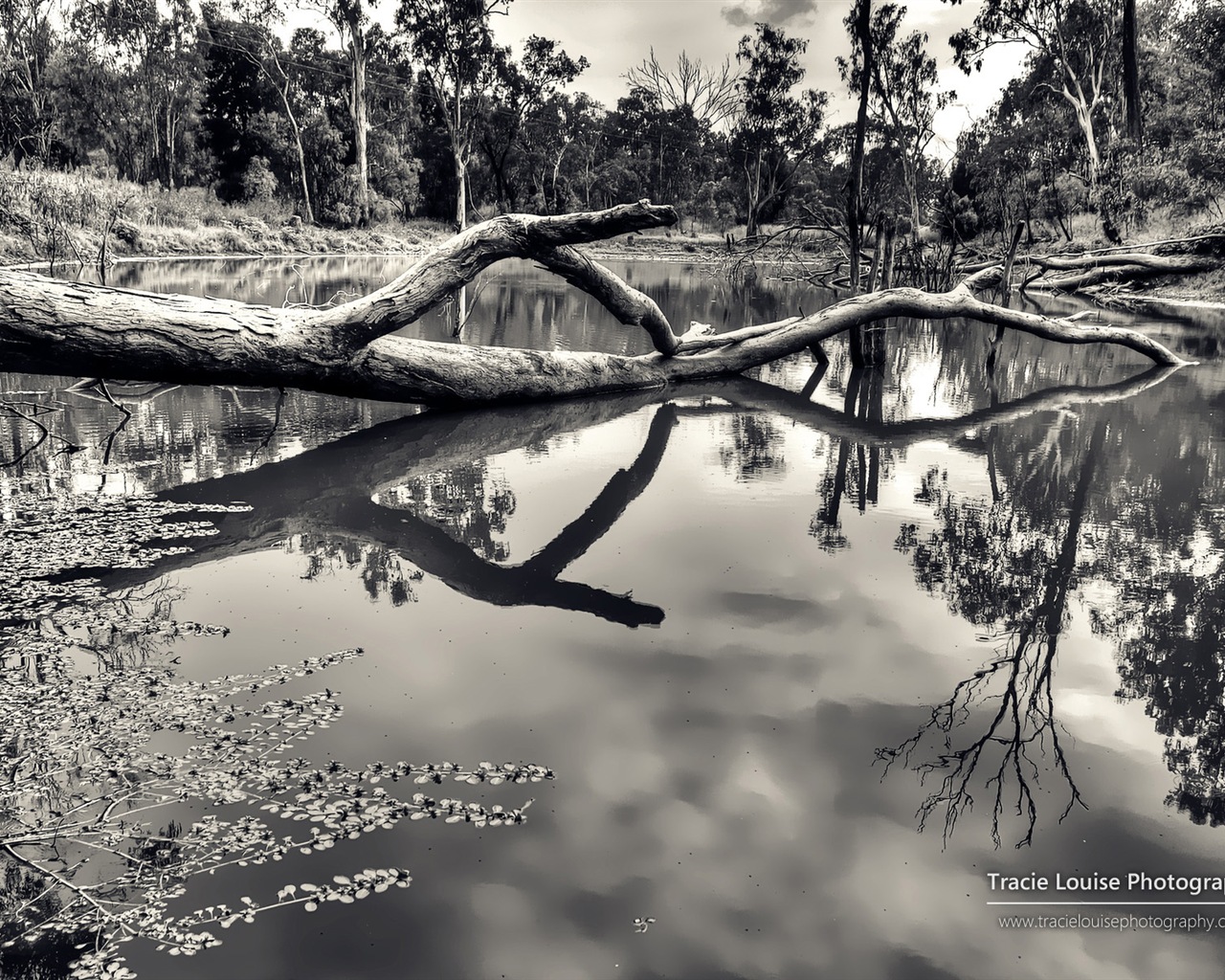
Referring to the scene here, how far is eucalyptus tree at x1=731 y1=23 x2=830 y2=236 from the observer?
4506 cm

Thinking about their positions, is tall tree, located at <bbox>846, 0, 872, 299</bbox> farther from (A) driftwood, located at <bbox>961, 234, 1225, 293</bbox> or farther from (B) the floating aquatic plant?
(B) the floating aquatic plant

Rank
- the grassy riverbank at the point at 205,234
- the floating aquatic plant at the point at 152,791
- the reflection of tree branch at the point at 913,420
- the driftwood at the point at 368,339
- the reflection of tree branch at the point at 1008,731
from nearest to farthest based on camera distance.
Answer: the floating aquatic plant at the point at 152,791 → the reflection of tree branch at the point at 1008,731 → the driftwood at the point at 368,339 → the reflection of tree branch at the point at 913,420 → the grassy riverbank at the point at 205,234

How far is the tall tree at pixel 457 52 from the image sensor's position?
140 ft

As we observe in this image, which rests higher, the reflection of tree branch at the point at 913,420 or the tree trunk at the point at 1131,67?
the tree trunk at the point at 1131,67

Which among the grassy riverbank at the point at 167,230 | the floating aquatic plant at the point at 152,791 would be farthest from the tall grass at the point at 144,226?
the floating aquatic plant at the point at 152,791

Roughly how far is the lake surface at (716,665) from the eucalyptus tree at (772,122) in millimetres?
39170

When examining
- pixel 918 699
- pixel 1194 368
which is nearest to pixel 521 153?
pixel 1194 368

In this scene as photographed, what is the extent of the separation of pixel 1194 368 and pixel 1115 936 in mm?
11515

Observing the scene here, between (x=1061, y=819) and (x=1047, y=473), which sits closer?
(x=1061, y=819)

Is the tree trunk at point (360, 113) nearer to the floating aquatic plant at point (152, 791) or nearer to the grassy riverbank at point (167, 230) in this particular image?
the grassy riverbank at point (167, 230)

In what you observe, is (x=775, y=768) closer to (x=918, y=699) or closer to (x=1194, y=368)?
(x=918, y=699)

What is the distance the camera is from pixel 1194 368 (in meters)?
12.1

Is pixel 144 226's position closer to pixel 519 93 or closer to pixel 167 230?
pixel 167 230

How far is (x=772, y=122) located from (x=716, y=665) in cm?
4854
